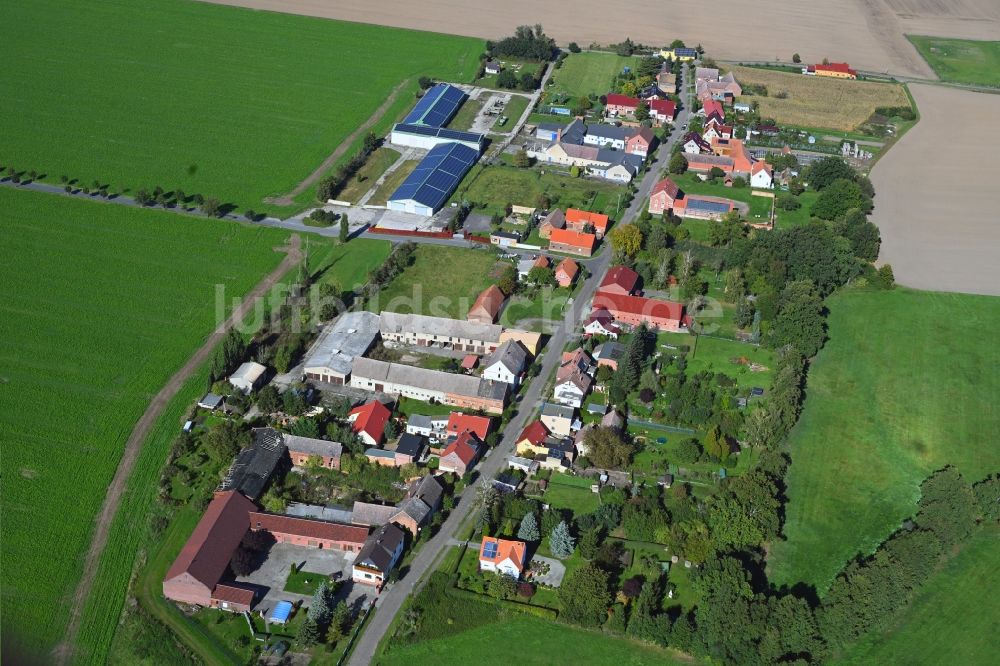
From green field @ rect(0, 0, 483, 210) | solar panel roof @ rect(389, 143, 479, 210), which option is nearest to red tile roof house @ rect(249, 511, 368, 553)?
solar panel roof @ rect(389, 143, 479, 210)

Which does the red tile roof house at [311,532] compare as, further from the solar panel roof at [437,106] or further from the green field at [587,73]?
the green field at [587,73]

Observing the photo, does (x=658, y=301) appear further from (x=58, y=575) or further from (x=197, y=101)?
(x=197, y=101)

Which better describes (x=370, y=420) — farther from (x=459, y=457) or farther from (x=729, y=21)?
(x=729, y=21)

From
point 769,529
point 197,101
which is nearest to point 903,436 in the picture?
point 769,529

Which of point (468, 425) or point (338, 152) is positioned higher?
point (338, 152)

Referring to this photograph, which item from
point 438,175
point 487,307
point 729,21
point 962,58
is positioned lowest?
point 487,307

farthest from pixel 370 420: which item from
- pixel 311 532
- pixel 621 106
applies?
pixel 621 106
